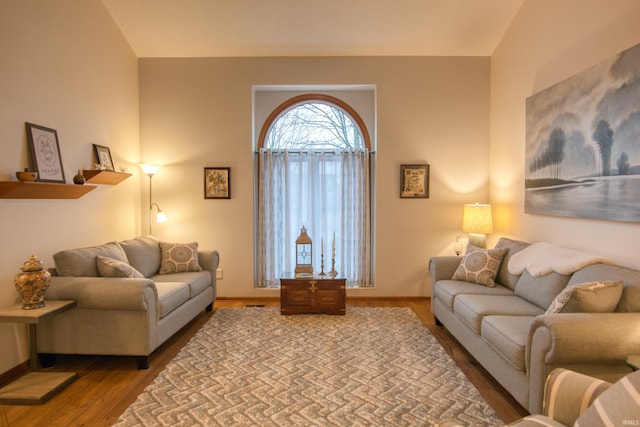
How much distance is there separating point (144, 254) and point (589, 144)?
424 cm

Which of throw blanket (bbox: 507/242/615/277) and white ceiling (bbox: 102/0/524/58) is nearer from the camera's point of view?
throw blanket (bbox: 507/242/615/277)

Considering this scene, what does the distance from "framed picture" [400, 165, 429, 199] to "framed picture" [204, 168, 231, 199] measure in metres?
2.27

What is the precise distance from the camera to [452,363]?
3.02 metres

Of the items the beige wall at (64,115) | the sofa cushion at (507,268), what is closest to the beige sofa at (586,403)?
the sofa cushion at (507,268)

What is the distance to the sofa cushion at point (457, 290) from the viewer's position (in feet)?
11.1

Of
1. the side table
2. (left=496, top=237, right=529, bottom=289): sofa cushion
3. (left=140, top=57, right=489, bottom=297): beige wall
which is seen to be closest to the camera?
the side table

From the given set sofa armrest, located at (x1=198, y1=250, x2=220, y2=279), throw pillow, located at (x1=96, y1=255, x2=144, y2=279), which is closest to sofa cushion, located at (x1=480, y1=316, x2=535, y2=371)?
throw pillow, located at (x1=96, y1=255, x2=144, y2=279)

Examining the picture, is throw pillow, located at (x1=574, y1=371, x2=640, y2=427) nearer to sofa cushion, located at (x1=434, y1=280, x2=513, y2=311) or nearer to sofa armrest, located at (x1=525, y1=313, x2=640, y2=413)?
sofa armrest, located at (x1=525, y1=313, x2=640, y2=413)

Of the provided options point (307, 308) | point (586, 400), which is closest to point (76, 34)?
point (307, 308)

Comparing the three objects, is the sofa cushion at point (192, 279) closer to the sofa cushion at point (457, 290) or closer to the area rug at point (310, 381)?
the area rug at point (310, 381)

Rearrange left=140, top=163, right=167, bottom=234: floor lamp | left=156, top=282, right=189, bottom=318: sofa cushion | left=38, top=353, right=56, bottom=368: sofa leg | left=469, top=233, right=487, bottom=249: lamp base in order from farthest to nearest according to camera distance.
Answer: left=140, top=163, right=167, bottom=234: floor lamp
left=469, top=233, right=487, bottom=249: lamp base
left=156, top=282, right=189, bottom=318: sofa cushion
left=38, top=353, right=56, bottom=368: sofa leg

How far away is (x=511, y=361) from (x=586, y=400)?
880mm

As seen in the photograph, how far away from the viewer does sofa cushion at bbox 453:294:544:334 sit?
281cm

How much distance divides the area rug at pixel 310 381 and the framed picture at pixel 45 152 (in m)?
1.91
